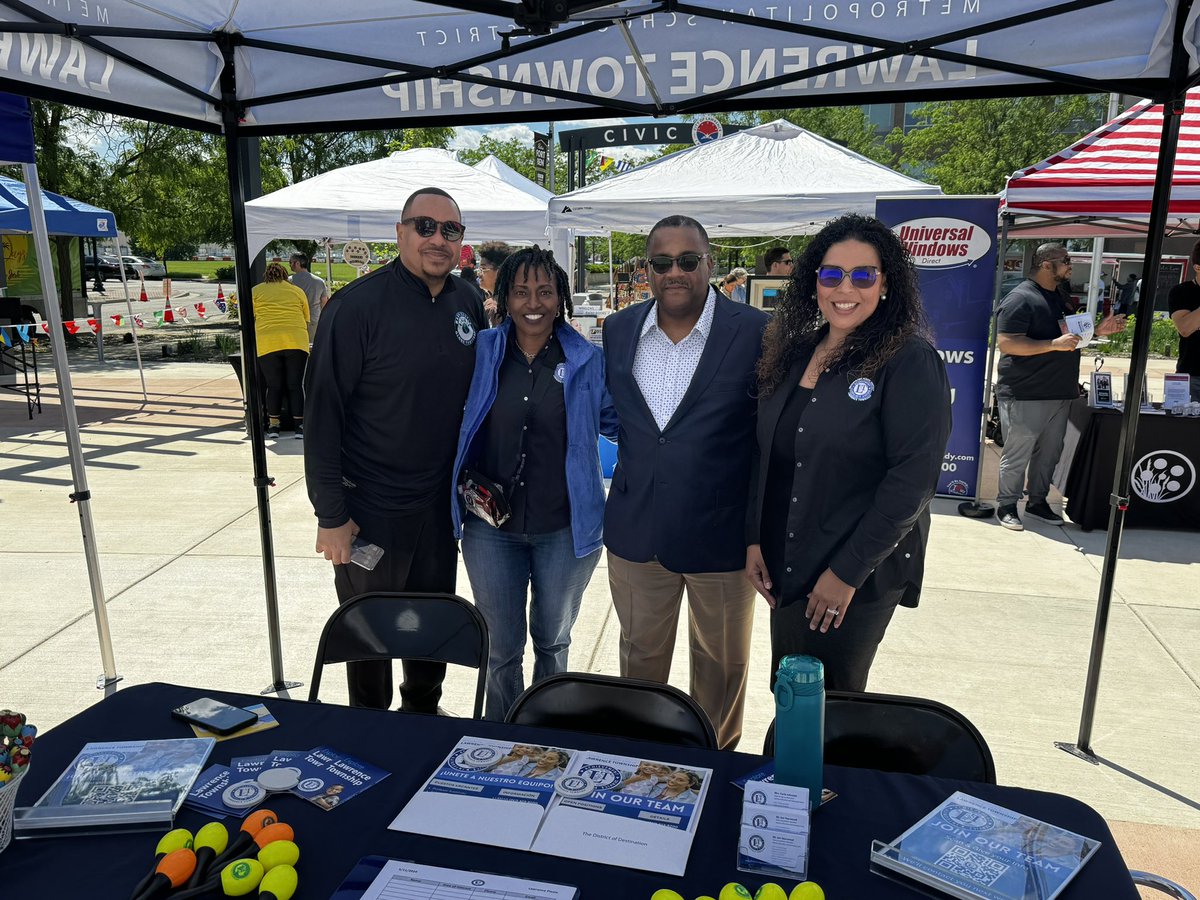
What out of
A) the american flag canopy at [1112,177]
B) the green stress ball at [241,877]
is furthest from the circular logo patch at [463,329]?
the american flag canopy at [1112,177]

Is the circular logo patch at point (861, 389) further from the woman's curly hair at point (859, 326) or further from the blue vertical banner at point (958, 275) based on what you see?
the blue vertical banner at point (958, 275)

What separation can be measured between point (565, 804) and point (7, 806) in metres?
1.01

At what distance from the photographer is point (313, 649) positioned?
13.5 feet

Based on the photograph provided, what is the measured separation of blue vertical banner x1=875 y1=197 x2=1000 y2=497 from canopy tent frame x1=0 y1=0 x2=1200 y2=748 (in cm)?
329

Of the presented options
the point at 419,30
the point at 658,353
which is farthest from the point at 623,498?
the point at 419,30

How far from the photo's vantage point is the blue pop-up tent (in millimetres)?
8430

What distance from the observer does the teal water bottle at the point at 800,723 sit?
1.56 meters

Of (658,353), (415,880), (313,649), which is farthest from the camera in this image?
(313,649)

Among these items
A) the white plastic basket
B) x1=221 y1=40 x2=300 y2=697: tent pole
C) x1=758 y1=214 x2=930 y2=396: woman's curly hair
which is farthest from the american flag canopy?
the white plastic basket

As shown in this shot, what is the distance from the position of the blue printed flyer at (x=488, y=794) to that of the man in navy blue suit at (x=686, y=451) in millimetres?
976

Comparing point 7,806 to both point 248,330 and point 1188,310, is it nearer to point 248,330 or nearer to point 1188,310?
point 248,330

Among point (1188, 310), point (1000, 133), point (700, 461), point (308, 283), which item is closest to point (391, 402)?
point (700, 461)

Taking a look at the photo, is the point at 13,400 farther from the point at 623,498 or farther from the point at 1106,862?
the point at 1106,862

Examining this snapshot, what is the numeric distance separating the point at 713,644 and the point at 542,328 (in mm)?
1207
